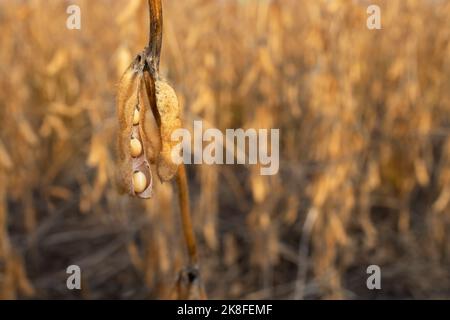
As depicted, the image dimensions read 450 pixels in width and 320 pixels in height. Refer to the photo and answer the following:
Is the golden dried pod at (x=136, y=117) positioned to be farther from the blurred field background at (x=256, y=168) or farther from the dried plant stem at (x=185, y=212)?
Result: the blurred field background at (x=256, y=168)

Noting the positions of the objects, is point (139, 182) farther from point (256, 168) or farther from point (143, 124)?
point (256, 168)

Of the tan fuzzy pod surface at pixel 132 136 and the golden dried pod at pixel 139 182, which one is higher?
the tan fuzzy pod surface at pixel 132 136

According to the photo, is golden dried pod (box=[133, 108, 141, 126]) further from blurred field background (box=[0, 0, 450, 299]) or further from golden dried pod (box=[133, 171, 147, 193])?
blurred field background (box=[0, 0, 450, 299])

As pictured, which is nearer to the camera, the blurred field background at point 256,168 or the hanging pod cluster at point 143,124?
the hanging pod cluster at point 143,124

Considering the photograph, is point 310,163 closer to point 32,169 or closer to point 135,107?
point 32,169

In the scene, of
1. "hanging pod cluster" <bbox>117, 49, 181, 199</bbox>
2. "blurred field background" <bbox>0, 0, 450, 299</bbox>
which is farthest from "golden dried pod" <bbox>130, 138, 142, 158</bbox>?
"blurred field background" <bbox>0, 0, 450, 299</bbox>

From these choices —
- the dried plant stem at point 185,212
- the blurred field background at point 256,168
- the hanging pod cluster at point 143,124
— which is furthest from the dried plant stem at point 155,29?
the blurred field background at point 256,168
